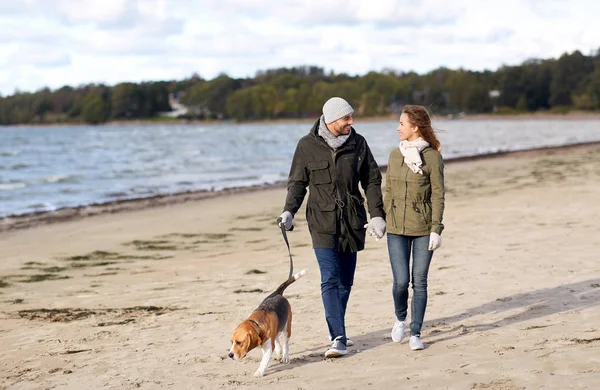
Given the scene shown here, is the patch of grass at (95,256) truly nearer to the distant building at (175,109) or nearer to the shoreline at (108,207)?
the shoreline at (108,207)

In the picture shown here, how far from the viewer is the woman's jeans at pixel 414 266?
5254 mm

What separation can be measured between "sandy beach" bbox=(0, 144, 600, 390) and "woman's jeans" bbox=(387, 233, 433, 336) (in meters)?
0.27

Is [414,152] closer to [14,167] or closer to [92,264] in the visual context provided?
[92,264]

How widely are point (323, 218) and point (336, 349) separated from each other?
0.90 metres

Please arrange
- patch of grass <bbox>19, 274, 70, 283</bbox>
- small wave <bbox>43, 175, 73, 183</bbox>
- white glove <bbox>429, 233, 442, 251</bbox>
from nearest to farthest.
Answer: white glove <bbox>429, 233, 442, 251</bbox> → patch of grass <bbox>19, 274, 70, 283</bbox> → small wave <bbox>43, 175, 73, 183</bbox>

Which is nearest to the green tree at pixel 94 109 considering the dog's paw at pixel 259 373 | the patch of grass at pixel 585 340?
the dog's paw at pixel 259 373

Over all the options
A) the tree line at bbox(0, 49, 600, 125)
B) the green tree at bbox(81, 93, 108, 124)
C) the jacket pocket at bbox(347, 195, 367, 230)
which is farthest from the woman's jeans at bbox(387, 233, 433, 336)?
the green tree at bbox(81, 93, 108, 124)

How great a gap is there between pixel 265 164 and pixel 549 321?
107ft

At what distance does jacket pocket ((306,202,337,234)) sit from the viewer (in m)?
5.17

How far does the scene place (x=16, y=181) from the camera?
102 feet

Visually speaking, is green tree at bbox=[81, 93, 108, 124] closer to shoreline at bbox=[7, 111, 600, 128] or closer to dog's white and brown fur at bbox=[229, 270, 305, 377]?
shoreline at bbox=[7, 111, 600, 128]

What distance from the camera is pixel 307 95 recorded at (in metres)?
166

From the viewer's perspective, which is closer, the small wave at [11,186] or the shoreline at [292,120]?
the small wave at [11,186]

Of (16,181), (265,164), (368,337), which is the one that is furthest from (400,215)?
(265,164)
